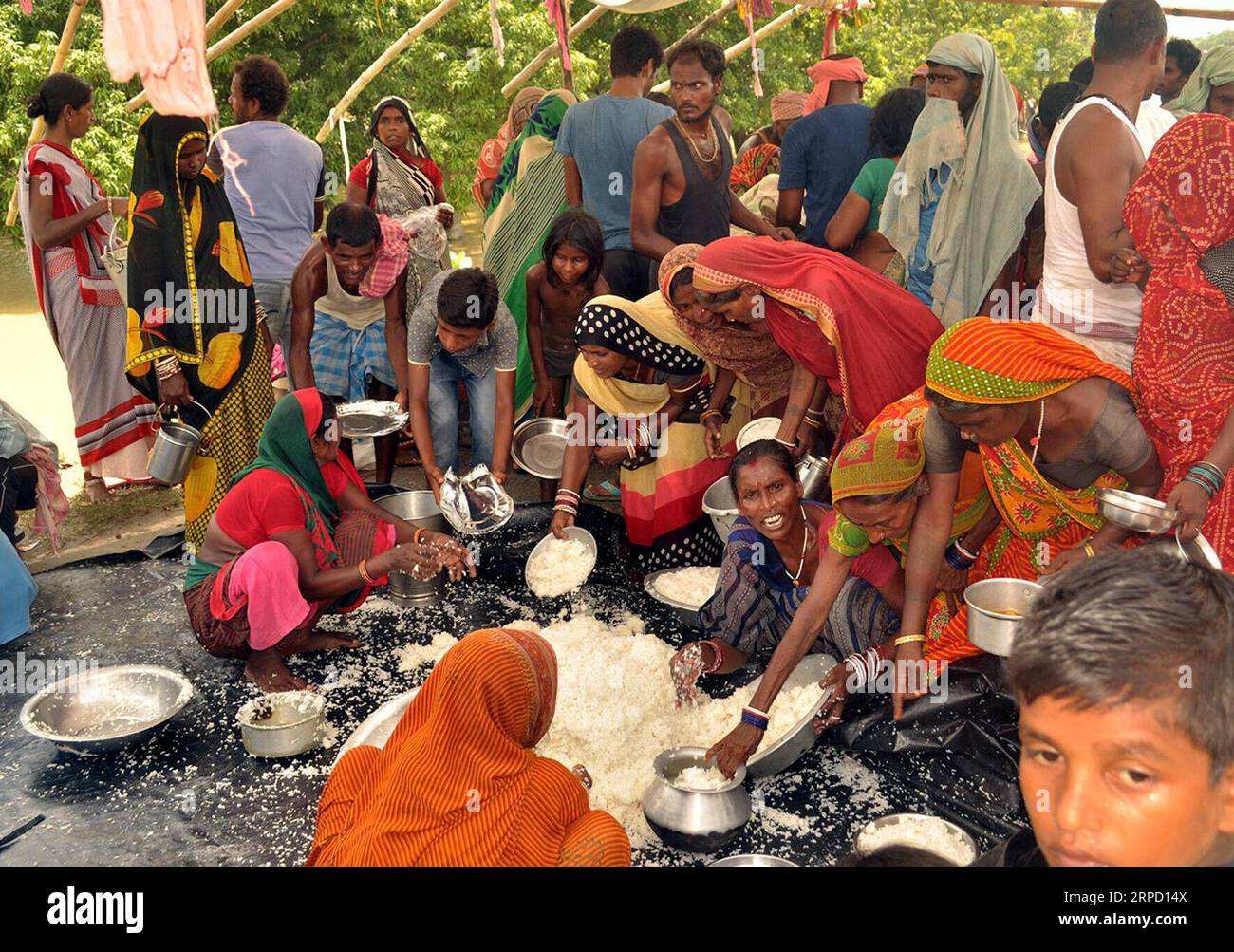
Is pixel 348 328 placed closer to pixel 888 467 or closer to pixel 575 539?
pixel 575 539

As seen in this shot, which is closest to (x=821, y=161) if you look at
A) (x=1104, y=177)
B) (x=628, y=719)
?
(x=1104, y=177)

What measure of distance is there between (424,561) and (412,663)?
38cm

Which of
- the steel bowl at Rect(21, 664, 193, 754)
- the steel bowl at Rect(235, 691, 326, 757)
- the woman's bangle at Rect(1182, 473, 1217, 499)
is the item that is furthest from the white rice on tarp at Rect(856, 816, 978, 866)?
the steel bowl at Rect(21, 664, 193, 754)

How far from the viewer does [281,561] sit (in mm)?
3574

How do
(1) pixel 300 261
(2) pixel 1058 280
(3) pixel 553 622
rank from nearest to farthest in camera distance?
1. (2) pixel 1058 280
2. (3) pixel 553 622
3. (1) pixel 300 261

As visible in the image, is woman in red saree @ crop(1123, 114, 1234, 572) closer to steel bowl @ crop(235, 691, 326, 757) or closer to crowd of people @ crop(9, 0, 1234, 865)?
crowd of people @ crop(9, 0, 1234, 865)

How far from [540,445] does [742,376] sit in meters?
1.11

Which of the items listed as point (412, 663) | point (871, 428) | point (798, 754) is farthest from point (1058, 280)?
point (412, 663)

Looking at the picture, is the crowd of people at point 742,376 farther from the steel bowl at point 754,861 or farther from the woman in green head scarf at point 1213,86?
the steel bowl at point 754,861

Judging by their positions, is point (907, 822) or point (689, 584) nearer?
point (907, 822)

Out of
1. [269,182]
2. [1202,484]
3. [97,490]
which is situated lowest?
[97,490]

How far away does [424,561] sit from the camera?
12.1 feet

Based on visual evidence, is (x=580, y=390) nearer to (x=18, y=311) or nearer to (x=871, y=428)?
(x=871, y=428)

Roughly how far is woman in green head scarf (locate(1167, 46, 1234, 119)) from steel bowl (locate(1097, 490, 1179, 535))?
2.59 metres
